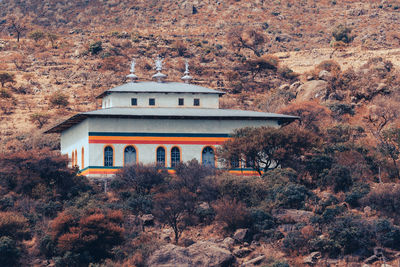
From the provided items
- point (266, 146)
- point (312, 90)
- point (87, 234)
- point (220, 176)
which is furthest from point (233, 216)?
point (312, 90)

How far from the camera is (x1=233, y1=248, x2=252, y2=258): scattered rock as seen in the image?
50.2 meters

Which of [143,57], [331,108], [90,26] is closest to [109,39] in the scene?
[143,57]

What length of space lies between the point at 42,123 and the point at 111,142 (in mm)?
24911

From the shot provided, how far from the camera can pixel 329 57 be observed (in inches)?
4628

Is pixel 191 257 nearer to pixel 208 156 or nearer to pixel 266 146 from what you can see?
pixel 266 146

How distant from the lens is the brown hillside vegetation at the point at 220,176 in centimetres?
4994

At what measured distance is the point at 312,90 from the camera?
9294cm

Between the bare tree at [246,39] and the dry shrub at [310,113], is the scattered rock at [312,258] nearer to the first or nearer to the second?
the dry shrub at [310,113]

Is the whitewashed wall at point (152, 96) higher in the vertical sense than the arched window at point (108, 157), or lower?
higher

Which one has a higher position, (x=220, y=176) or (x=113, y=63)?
(x=113, y=63)

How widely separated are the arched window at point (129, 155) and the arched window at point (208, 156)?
217 inches

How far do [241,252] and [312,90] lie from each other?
45.5 m

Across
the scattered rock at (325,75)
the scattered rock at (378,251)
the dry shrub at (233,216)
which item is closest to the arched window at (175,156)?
the dry shrub at (233,216)

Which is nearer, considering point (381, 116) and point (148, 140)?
point (148, 140)
